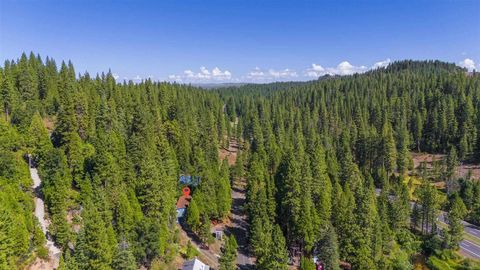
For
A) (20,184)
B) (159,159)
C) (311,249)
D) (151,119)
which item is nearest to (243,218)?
(311,249)

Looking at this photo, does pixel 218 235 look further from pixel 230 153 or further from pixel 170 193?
pixel 230 153

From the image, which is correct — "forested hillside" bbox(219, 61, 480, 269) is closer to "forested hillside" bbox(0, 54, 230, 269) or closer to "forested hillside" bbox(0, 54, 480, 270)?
"forested hillside" bbox(0, 54, 480, 270)

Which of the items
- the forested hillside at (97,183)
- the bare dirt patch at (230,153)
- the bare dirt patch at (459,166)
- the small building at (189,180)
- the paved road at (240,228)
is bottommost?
the paved road at (240,228)

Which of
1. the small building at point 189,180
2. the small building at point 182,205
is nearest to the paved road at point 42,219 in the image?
the small building at point 182,205

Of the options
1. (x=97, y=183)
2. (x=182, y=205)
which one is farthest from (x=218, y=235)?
(x=97, y=183)

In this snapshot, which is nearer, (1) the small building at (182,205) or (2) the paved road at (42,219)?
(2) the paved road at (42,219)

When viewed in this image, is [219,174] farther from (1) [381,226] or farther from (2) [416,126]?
(2) [416,126]

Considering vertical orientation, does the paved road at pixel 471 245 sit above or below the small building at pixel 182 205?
below

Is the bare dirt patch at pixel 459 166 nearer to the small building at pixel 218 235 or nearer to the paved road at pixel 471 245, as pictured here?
the paved road at pixel 471 245
